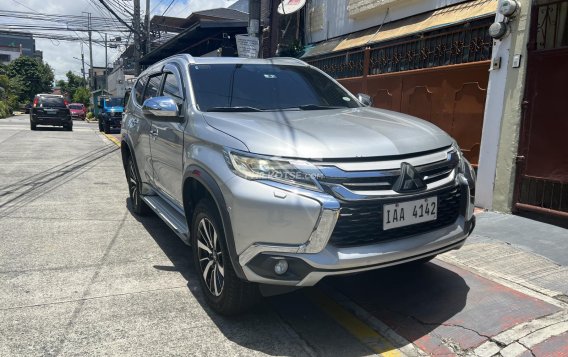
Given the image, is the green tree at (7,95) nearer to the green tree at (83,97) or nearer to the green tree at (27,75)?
the green tree at (27,75)

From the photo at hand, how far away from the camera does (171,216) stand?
4.43 metres

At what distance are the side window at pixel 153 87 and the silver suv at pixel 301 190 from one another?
118cm

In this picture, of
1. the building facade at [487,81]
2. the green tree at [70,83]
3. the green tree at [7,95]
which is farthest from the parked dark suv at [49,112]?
the green tree at [70,83]

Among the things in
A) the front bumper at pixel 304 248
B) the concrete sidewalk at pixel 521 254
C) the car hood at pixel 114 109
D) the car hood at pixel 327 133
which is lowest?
the concrete sidewalk at pixel 521 254

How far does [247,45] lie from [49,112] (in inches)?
671

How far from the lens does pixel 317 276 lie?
2807 millimetres

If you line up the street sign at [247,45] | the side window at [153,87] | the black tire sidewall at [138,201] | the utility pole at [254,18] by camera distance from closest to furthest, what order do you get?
the side window at [153,87] < the black tire sidewall at [138,201] < the street sign at [247,45] < the utility pole at [254,18]

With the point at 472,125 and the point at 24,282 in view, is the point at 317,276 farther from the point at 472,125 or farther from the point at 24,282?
the point at 472,125

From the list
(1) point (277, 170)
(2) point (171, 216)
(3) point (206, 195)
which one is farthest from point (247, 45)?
(1) point (277, 170)

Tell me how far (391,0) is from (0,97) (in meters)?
41.1

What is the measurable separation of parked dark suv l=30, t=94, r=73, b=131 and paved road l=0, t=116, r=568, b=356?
60.3 feet

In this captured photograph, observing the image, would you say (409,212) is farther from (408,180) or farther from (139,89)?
(139,89)

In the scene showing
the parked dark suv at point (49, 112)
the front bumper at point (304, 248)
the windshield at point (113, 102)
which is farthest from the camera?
the windshield at point (113, 102)

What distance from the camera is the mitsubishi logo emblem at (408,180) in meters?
2.93
